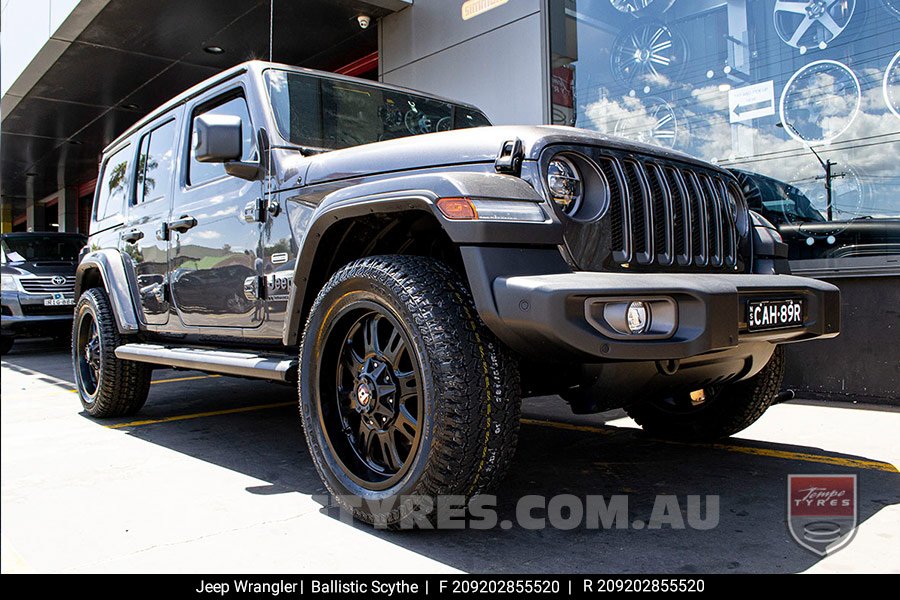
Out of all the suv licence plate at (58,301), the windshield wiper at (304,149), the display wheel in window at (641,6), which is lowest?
the suv licence plate at (58,301)

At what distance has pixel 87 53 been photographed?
1030cm

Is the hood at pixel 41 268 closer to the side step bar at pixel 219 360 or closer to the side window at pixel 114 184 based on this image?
the side window at pixel 114 184

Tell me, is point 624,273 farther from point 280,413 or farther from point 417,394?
point 280,413

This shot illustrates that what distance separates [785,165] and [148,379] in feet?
16.0

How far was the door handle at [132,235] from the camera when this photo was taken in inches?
190

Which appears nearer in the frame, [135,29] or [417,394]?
[417,394]

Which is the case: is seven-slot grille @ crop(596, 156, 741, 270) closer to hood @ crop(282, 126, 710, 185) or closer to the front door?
hood @ crop(282, 126, 710, 185)

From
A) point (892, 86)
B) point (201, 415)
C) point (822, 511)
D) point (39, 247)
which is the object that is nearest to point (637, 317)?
point (822, 511)

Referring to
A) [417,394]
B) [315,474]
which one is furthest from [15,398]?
[417,394]

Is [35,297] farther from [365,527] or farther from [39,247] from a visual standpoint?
[365,527]

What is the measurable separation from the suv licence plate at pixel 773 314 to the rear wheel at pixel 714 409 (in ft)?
2.25

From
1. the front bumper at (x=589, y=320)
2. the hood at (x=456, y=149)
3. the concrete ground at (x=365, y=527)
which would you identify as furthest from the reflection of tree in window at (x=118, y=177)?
the front bumper at (x=589, y=320)

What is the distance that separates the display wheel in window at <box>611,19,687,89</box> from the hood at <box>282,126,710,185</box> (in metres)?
3.54

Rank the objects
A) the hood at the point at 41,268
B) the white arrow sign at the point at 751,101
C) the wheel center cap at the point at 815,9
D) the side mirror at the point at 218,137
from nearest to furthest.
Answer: the side mirror at the point at 218,137 → the wheel center cap at the point at 815,9 → the white arrow sign at the point at 751,101 → the hood at the point at 41,268
